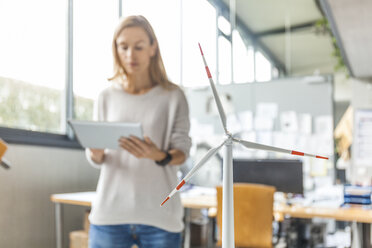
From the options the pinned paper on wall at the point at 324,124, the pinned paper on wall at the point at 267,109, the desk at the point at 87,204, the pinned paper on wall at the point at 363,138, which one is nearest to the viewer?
the desk at the point at 87,204

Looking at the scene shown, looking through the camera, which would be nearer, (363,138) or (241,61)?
(363,138)

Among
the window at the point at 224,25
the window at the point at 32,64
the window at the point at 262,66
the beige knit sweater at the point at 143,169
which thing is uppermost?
the window at the point at 224,25

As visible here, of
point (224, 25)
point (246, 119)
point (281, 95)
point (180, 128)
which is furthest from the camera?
point (224, 25)

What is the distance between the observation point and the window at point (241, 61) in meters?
5.02

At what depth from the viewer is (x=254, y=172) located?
10.0 ft

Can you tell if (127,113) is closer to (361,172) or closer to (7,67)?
(7,67)

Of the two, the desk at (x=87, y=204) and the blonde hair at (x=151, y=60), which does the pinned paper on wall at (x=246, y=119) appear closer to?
the desk at (x=87, y=204)

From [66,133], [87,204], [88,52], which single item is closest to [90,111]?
[66,133]

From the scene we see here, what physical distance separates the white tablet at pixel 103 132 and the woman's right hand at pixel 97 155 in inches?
0.7

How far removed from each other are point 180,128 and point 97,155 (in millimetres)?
295

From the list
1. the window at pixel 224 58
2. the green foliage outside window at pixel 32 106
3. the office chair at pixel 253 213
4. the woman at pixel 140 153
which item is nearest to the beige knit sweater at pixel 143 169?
the woman at pixel 140 153

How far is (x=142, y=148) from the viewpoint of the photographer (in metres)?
1.14

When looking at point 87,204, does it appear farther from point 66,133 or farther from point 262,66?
point 262,66

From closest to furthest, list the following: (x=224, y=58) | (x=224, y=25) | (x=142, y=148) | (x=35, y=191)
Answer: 1. (x=142, y=148)
2. (x=35, y=191)
3. (x=224, y=58)
4. (x=224, y=25)
